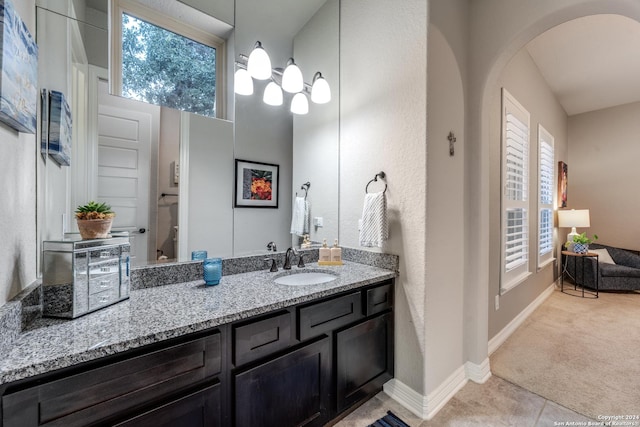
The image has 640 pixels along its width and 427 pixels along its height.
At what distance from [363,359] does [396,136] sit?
1431mm

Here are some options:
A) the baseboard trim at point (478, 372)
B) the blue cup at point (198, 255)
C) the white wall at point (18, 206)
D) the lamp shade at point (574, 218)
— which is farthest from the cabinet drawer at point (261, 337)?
the lamp shade at point (574, 218)

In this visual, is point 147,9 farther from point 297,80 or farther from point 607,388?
point 607,388

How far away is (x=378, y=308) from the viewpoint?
1.74m

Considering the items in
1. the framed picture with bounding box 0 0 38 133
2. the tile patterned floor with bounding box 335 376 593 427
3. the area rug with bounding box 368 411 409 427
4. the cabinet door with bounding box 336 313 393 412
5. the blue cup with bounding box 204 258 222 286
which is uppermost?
the framed picture with bounding box 0 0 38 133

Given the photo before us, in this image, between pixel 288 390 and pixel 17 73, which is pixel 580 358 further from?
pixel 17 73

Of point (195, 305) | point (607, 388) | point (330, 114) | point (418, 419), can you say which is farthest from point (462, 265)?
point (195, 305)

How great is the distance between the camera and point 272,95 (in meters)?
2.01

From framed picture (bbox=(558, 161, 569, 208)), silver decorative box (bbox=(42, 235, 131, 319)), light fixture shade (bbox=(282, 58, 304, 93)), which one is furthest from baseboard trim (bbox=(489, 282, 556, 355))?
silver decorative box (bbox=(42, 235, 131, 319))

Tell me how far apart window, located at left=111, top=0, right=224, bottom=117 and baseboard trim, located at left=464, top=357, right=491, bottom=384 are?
8.33ft

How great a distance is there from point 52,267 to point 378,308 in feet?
5.25

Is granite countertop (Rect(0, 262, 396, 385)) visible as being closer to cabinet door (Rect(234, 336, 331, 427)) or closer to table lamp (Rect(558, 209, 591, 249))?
cabinet door (Rect(234, 336, 331, 427))

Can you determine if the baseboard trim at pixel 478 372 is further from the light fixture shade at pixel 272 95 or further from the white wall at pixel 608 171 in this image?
the white wall at pixel 608 171

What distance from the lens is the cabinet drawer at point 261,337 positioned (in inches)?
44.3

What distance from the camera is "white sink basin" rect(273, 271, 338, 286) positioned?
1.78 metres
